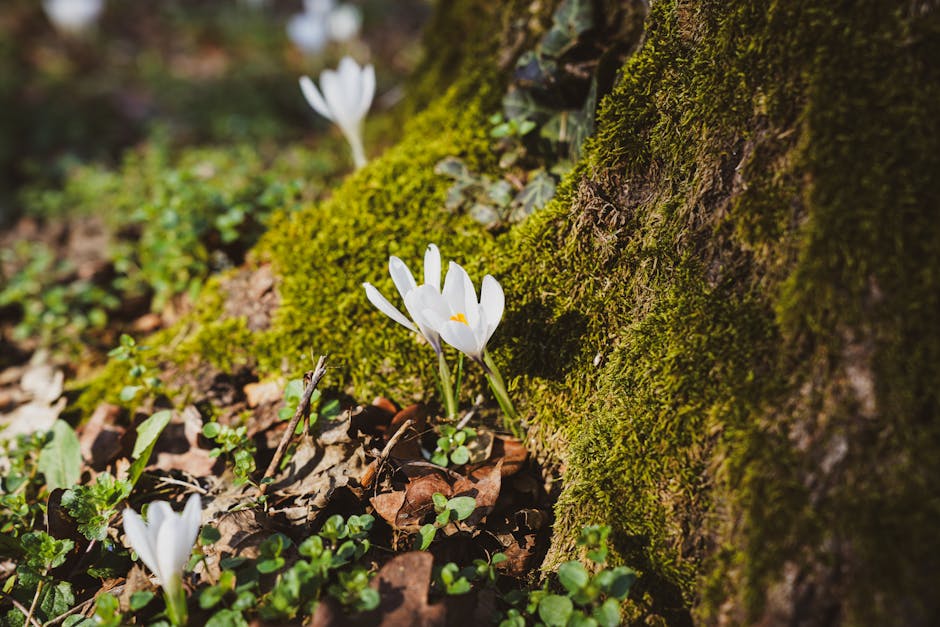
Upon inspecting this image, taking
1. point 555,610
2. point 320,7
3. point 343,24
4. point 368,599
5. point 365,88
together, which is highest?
point 320,7

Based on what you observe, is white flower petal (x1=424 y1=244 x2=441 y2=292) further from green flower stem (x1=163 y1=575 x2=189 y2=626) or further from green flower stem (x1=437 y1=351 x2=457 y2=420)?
green flower stem (x1=163 y1=575 x2=189 y2=626)

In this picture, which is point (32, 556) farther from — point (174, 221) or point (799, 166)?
point (799, 166)

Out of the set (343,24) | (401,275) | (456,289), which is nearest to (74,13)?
(343,24)

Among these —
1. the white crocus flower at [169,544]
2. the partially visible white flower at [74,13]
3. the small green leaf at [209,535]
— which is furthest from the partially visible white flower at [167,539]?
the partially visible white flower at [74,13]

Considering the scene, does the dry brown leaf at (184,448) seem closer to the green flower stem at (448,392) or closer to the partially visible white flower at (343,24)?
the green flower stem at (448,392)

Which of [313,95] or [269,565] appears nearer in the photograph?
[269,565]

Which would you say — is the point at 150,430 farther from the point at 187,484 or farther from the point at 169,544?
the point at 169,544

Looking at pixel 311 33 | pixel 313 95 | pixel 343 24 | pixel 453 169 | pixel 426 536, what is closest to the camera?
pixel 426 536
